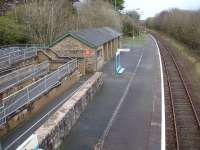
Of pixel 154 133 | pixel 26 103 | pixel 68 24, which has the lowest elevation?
pixel 154 133

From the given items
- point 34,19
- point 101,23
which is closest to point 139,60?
point 34,19

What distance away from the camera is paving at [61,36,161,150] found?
42.3ft

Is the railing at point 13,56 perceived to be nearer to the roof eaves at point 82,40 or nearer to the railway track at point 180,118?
the roof eaves at point 82,40

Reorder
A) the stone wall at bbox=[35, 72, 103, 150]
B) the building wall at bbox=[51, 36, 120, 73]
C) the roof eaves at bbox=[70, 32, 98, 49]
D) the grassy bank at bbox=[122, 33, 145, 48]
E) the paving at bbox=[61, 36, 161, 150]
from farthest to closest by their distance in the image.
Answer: the grassy bank at bbox=[122, 33, 145, 48], the building wall at bbox=[51, 36, 120, 73], the roof eaves at bbox=[70, 32, 98, 49], the paving at bbox=[61, 36, 161, 150], the stone wall at bbox=[35, 72, 103, 150]

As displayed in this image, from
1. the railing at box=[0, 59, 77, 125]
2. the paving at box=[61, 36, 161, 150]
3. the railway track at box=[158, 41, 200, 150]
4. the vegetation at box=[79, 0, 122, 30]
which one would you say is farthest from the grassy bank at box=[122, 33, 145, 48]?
the railing at box=[0, 59, 77, 125]

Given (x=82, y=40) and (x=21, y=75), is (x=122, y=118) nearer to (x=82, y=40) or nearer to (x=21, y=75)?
(x=21, y=75)

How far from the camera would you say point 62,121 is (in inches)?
517

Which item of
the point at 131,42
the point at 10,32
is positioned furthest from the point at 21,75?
the point at 131,42

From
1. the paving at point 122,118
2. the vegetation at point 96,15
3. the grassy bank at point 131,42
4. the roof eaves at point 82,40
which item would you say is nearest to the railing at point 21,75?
the roof eaves at point 82,40

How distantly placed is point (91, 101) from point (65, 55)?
9.30m

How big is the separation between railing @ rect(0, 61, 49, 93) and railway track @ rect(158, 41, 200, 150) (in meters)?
7.82

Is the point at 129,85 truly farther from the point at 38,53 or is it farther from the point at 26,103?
the point at 26,103

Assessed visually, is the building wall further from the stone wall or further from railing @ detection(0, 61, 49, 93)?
the stone wall

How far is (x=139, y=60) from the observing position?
34.8 m
